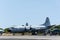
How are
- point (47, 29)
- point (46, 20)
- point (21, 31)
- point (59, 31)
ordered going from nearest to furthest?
1. point (59, 31)
2. point (21, 31)
3. point (47, 29)
4. point (46, 20)

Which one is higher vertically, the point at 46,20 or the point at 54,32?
the point at 46,20

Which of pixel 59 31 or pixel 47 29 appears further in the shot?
pixel 47 29

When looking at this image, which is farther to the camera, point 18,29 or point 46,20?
point 46,20

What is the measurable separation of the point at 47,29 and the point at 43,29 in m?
4.86

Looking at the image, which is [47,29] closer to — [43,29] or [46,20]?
[43,29]

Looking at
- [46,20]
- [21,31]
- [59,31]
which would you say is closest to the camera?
[59,31]

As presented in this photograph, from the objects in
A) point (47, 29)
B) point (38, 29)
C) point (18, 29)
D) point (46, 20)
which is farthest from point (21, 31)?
point (46, 20)

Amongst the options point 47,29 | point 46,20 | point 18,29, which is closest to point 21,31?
point 18,29

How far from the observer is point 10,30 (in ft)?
238

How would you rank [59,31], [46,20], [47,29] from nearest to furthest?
[59,31] → [47,29] → [46,20]

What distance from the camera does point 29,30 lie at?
74.6 meters

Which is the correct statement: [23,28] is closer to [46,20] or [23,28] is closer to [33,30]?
[33,30]

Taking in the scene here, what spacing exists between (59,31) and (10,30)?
17.2 metres

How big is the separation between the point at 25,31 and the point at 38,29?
4.74 meters
